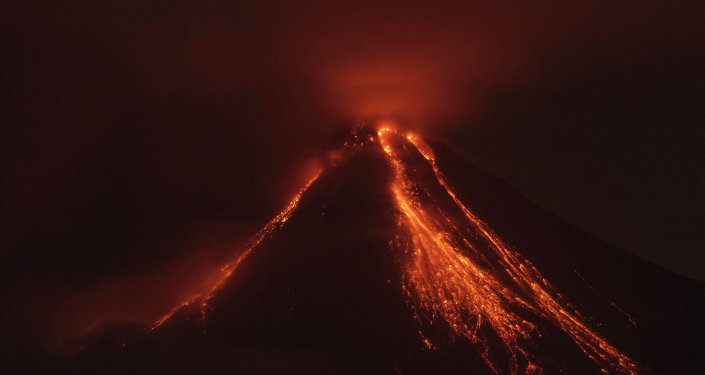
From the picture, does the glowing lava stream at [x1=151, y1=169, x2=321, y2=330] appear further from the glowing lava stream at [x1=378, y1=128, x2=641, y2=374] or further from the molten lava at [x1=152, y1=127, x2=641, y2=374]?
the glowing lava stream at [x1=378, y1=128, x2=641, y2=374]

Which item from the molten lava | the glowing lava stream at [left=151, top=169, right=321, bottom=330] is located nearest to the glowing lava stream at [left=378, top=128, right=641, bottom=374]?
the molten lava

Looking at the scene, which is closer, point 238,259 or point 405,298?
point 405,298

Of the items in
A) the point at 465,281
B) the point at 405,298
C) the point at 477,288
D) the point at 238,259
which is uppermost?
the point at 238,259

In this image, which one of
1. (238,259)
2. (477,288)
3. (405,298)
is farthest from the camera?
(238,259)

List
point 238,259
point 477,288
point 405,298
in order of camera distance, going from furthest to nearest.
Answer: point 238,259 → point 477,288 → point 405,298

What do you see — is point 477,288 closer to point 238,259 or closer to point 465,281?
point 465,281

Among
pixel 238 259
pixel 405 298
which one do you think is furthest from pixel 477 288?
pixel 238 259
